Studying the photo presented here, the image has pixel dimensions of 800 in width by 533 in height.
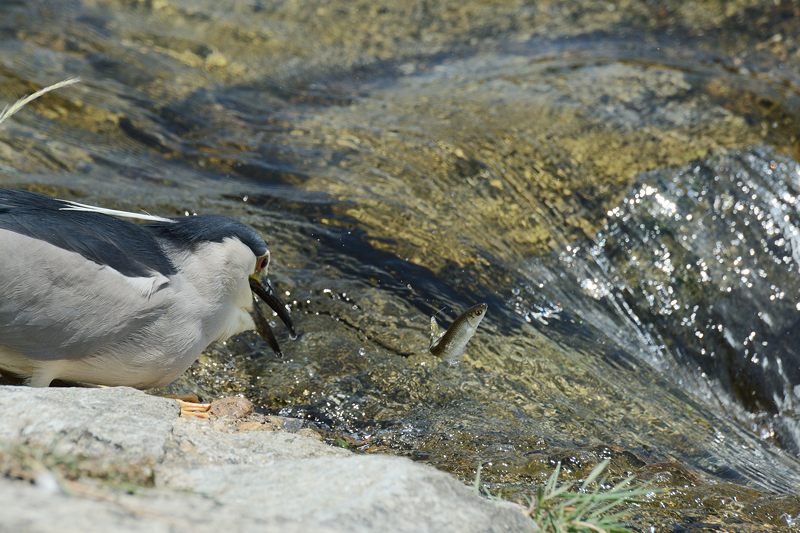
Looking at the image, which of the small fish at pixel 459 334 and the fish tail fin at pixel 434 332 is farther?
the fish tail fin at pixel 434 332

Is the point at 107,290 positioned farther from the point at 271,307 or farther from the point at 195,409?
the point at 271,307

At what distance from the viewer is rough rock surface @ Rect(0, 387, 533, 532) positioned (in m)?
2.02

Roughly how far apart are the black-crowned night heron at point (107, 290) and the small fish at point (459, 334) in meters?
0.93

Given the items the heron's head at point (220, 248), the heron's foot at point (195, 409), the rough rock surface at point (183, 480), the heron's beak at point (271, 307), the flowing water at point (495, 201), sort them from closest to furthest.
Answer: the rough rock surface at point (183, 480)
the heron's foot at point (195, 409)
the heron's head at point (220, 248)
the flowing water at point (495, 201)
the heron's beak at point (271, 307)

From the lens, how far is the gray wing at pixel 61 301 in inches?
141

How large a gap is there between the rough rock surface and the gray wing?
63 cm

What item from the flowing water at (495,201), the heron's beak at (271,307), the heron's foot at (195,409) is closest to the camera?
the heron's foot at (195,409)

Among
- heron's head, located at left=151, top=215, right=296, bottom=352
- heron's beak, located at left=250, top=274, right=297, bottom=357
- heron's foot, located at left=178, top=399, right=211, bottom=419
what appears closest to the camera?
heron's foot, located at left=178, top=399, right=211, bottom=419

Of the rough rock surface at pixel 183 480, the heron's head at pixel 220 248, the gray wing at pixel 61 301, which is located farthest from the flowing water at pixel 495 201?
the rough rock surface at pixel 183 480

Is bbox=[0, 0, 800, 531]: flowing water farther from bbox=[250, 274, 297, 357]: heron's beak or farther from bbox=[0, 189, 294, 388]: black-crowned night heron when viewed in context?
bbox=[0, 189, 294, 388]: black-crowned night heron

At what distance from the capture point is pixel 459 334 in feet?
14.2

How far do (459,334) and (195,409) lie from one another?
123 cm

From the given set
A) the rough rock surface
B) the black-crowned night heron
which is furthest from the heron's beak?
the rough rock surface

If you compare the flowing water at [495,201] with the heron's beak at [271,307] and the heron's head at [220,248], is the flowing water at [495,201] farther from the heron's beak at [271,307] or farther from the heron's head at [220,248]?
the heron's head at [220,248]
